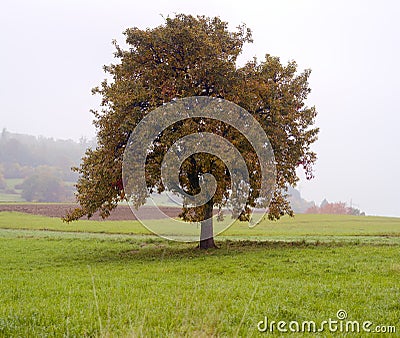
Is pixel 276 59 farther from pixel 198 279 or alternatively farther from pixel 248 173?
pixel 198 279

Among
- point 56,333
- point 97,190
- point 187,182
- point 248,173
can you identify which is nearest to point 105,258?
point 97,190

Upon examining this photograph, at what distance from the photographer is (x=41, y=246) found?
33.8m

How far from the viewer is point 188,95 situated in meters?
26.0

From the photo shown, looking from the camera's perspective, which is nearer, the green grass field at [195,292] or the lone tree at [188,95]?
the green grass field at [195,292]

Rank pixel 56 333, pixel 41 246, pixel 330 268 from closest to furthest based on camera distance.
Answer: pixel 56 333 → pixel 330 268 → pixel 41 246

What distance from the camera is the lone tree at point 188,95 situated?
83.1ft

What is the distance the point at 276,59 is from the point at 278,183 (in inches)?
374

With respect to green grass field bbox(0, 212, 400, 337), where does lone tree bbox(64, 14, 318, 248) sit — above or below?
above

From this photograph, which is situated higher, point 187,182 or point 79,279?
point 187,182

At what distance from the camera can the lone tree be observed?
2533 centimetres

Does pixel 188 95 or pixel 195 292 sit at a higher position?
pixel 188 95

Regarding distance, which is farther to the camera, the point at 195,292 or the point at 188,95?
the point at 188,95

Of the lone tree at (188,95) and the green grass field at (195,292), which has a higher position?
the lone tree at (188,95)

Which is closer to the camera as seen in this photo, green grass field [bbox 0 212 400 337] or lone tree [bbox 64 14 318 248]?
green grass field [bbox 0 212 400 337]
